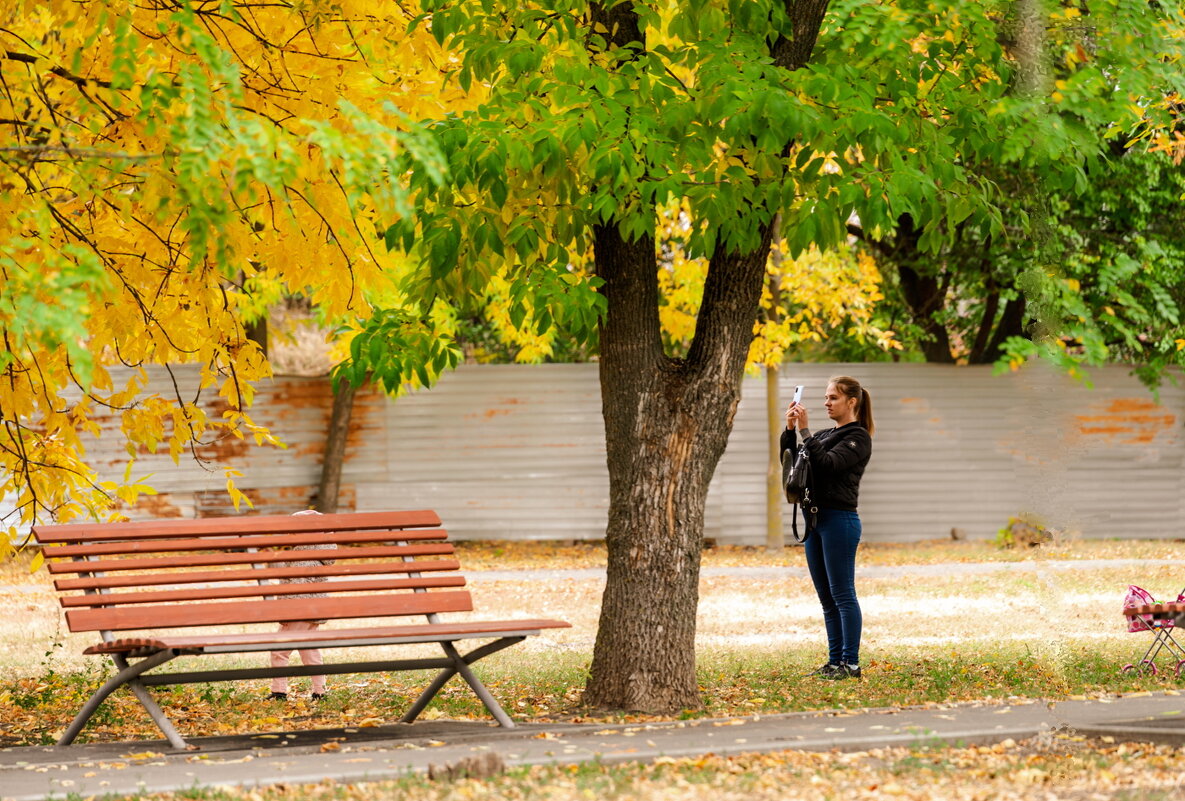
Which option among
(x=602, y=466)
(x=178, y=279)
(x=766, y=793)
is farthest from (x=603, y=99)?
(x=602, y=466)

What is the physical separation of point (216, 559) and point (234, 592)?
0.66 ft

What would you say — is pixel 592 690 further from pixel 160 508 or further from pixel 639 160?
pixel 160 508

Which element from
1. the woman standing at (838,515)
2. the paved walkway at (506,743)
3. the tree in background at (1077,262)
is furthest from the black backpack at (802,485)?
the tree in background at (1077,262)

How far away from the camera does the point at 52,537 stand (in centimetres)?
592

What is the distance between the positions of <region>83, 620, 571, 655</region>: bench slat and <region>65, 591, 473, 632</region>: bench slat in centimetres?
9

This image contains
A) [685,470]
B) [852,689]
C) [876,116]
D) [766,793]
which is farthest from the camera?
[852,689]

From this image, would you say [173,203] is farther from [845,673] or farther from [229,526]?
[845,673]

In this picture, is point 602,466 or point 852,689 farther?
point 602,466

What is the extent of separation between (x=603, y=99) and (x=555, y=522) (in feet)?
38.8

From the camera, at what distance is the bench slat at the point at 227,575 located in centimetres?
591

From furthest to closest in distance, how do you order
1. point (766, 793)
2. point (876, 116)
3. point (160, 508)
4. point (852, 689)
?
point (160, 508), point (852, 689), point (876, 116), point (766, 793)

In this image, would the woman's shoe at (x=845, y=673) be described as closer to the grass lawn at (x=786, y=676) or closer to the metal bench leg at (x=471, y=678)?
the grass lawn at (x=786, y=676)

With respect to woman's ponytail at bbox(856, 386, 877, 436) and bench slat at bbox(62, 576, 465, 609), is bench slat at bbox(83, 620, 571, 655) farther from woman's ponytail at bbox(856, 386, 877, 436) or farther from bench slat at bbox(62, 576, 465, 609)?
woman's ponytail at bbox(856, 386, 877, 436)

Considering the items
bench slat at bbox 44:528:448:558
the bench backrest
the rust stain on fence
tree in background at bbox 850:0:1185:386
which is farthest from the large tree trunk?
the rust stain on fence
